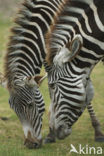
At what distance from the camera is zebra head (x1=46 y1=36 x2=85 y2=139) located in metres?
6.27

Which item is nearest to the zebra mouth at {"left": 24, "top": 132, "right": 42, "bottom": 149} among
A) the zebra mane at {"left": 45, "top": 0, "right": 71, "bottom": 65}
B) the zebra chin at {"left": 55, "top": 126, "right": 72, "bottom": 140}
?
the zebra chin at {"left": 55, "top": 126, "right": 72, "bottom": 140}

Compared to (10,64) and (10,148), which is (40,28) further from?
(10,148)

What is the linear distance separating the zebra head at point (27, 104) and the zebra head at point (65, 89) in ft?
3.87

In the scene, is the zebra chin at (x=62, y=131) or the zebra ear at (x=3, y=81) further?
the zebra ear at (x=3, y=81)

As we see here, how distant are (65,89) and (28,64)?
6.53 feet

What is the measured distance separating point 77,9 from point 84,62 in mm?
736

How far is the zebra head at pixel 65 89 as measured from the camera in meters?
6.27

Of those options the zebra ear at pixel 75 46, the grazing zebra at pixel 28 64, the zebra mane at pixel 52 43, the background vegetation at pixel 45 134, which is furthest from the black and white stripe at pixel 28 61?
the zebra ear at pixel 75 46

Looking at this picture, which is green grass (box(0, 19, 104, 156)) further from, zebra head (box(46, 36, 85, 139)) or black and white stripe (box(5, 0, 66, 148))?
zebra head (box(46, 36, 85, 139))

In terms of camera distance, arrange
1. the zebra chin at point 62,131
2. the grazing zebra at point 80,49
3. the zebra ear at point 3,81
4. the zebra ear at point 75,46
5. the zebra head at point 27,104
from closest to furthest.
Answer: the zebra ear at point 75,46
the grazing zebra at point 80,49
the zebra chin at point 62,131
the zebra head at point 27,104
the zebra ear at point 3,81

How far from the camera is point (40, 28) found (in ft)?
28.5

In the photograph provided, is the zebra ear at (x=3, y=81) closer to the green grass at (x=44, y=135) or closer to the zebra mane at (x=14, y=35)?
the zebra mane at (x=14, y=35)

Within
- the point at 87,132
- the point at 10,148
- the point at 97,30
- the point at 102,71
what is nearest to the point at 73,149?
the point at 10,148

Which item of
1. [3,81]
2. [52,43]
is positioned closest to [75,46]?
[52,43]
